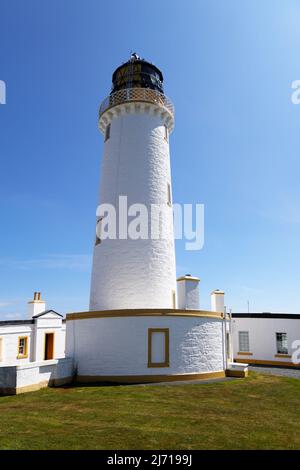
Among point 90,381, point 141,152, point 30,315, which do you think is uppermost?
point 141,152

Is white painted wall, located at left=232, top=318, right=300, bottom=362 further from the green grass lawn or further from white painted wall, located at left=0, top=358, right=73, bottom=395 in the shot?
white painted wall, located at left=0, top=358, right=73, bottom=395

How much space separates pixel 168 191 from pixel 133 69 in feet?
27.1

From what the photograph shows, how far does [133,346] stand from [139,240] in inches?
220

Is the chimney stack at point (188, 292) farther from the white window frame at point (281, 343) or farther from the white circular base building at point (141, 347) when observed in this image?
the white window frame at point (281, 343)

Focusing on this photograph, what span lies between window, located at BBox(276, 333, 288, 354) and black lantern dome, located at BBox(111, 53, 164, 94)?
19029mm

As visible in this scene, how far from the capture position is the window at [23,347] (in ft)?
74.9

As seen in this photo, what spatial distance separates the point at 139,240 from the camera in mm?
18266

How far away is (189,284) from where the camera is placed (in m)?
18.5

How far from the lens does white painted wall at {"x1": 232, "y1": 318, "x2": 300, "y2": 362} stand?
24.4 metres

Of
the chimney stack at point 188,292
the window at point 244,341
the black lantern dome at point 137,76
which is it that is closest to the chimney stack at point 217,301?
the chimney stack at point 188,292

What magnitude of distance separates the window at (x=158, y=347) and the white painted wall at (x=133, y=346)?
0.58 ft
